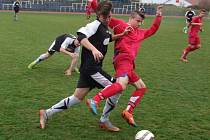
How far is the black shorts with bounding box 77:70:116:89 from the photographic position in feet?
18.3

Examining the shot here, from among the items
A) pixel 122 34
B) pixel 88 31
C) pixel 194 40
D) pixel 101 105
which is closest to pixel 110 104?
pixel 122 34

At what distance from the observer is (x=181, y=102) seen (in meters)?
7.88

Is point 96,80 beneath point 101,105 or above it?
above

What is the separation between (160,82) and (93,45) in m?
4.75

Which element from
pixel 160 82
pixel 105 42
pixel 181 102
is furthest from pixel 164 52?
pixel 105 42

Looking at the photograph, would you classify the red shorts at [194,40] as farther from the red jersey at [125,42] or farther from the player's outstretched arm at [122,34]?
the player's outstretched arm at [122,34]

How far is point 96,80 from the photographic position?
5586 mm

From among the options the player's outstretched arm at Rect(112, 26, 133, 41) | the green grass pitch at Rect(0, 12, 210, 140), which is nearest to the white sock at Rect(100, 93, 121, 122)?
the green grass pitch at Rect(0, 12, 210, 140)

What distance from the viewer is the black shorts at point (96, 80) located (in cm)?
557

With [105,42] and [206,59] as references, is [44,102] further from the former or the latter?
[206,59]

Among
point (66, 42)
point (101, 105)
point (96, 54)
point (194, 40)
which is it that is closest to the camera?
point (96, 54)

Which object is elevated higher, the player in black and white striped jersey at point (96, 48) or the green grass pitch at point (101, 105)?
the player in black and white striped jersey at point (96, 48)

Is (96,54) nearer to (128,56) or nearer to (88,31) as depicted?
(88,31)

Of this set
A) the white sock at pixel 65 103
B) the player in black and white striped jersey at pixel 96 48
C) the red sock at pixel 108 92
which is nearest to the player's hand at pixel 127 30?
the player in black and white striped jersey at pixel 96 48
